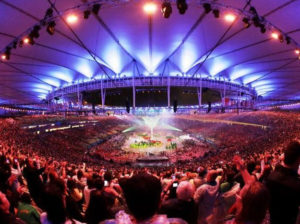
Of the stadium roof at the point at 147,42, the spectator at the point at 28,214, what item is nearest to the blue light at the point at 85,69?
the stadium roof at the point at 147,42

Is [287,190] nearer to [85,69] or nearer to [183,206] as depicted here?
[183,206]

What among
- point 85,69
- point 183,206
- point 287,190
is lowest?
point 183,206

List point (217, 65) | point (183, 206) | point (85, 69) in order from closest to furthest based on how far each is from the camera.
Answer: point (183, 206)
point (217, 65)
point (85, 69)

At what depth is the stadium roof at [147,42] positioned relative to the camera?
1002 centimetres

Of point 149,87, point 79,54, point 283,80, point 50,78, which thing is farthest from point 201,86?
point 50,78

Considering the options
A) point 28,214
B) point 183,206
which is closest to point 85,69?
point 28,214

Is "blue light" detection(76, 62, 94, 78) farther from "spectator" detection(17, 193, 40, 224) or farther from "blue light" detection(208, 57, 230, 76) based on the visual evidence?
"spectator" detection(17, 193, 40, 224)

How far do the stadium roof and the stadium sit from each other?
0.08 meters

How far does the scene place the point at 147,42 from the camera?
1619cm

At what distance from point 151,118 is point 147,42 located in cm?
1961

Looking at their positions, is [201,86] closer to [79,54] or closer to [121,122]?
[79,54]

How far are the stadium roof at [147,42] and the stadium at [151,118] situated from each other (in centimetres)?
8

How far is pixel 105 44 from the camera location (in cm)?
1617

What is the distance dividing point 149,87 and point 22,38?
1331 cm
